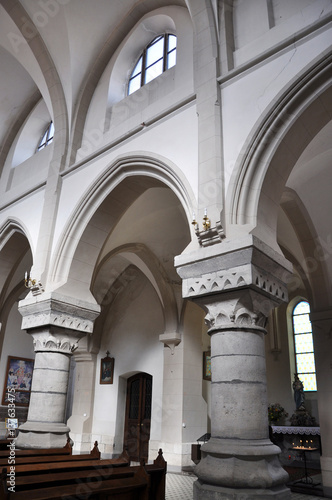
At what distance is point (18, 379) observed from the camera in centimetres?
1367

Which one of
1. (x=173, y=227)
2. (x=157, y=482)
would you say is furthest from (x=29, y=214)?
(x=157, y=482)

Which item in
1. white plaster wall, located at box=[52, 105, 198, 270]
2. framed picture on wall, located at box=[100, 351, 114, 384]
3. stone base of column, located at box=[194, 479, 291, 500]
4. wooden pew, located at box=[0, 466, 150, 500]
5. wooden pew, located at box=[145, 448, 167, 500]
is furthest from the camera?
framed picture on wall, located at box=[100, 351, 114, 384]

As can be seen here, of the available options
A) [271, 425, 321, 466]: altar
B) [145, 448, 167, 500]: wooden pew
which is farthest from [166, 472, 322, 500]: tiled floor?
[271, 425, 321, 466]: altar

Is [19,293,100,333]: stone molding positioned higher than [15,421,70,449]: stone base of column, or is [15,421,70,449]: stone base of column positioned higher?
[19,293,100,333]: stone molding

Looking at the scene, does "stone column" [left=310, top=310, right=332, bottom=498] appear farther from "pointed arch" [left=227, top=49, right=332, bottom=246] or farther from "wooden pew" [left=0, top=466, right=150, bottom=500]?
"wooden pew" [left=0, top=466, right=150, bottom=500]

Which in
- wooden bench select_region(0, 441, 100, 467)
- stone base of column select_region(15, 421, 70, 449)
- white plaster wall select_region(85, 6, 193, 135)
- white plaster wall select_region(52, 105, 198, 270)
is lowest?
wooden bench select_region(0, 441, 100, 467)

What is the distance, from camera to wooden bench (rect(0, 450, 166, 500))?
3.46 meters

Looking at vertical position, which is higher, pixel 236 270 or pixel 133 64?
pixel 133 64

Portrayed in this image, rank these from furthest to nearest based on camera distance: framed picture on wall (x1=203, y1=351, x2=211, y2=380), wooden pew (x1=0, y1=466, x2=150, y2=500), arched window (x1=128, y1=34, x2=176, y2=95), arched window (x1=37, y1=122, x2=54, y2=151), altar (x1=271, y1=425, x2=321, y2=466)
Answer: framed picture on wall (x1=203, y1=351, x2=211, y2=380) → arched window (x1=37, y1=122, x2=54, y2=151) → altar (x1=271, y1=425, x2=321, y2=466) → arched window (x1=128, y1=34, x2=176, y2=95) → wooden pew (x1=0, y1=466, x2=150, y2=500)

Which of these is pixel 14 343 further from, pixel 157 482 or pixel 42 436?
pixel 157 482

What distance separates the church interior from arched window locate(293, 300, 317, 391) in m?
0.05

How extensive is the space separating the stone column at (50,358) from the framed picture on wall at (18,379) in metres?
7.07

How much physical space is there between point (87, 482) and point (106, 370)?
368 inches

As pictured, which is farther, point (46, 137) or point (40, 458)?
point (46, 137)
